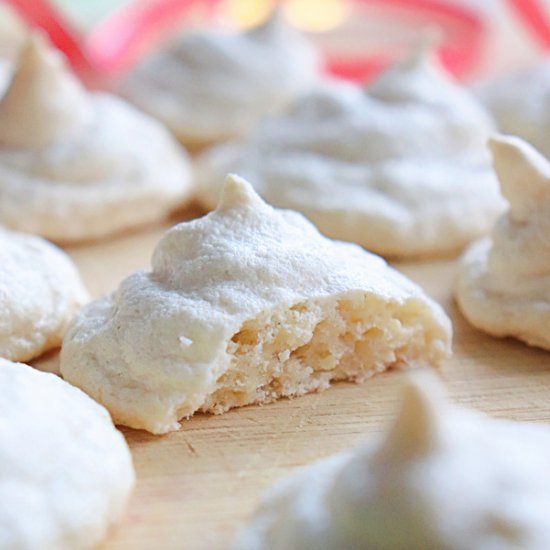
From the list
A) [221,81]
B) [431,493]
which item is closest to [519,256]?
[431,493]

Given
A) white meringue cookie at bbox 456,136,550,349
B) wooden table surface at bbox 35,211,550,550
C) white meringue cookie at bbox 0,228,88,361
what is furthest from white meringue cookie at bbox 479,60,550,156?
white meringue cookie at bbox 0,228,88,361

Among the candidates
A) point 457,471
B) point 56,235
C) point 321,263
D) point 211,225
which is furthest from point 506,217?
point 56,235

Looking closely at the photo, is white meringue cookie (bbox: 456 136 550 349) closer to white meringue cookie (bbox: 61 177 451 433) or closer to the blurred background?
white meringue cookie (bbox: 61 177 451 433)

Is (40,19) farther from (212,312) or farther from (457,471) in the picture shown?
(457,471)

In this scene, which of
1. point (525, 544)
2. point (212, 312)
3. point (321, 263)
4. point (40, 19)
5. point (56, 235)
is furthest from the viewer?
point (40, 19)

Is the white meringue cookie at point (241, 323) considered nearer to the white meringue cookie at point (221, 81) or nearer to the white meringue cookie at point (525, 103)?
the white meringue cookie at point (525, 103)

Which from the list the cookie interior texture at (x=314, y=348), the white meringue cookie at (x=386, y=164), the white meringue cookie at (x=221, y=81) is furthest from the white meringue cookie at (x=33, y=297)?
the white meringue cookie at (x=221, y=81)
